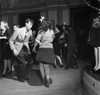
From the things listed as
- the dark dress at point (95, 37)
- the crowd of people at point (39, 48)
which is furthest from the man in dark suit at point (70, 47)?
the dark dress at point (95, 37)

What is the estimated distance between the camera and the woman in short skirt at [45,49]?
4.03ft

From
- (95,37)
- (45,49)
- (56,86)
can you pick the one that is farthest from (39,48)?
(95,37)

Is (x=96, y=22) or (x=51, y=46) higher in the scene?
(x=96, y=22)

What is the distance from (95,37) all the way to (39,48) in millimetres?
455

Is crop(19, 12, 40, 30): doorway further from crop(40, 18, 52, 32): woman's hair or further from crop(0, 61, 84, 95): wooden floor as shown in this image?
crop(0, 61, 84, 95): wooden floor

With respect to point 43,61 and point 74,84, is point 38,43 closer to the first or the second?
point 43,61

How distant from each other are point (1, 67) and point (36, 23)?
391 millimetres

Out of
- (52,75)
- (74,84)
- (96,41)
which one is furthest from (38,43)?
(96,41)

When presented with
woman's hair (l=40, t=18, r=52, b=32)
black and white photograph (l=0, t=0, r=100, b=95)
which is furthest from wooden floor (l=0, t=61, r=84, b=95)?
woman's hair (l=40, t=18, r=52, b=32)

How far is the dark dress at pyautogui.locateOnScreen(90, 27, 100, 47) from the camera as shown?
904mm

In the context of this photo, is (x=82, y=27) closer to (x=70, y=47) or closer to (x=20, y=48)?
(x=70, y=47)

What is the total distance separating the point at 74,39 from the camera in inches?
41.2

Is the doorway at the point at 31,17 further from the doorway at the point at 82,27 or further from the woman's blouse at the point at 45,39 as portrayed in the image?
the doorway at the point at 82,27

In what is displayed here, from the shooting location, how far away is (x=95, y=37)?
918mm
